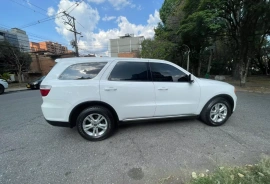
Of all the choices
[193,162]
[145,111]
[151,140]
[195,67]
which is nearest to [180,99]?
[145,111]

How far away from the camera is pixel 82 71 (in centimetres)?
316

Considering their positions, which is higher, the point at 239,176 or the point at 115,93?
the point at 115,93

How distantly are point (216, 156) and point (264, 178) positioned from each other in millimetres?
742

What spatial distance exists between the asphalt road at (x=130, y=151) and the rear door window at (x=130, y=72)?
1346mm

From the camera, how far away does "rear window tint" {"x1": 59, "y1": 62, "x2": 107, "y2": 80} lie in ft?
10.1

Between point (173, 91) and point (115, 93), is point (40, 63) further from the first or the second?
point (173, 91)

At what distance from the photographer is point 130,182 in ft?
6.91

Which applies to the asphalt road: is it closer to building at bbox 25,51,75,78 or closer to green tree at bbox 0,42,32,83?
green tree at bbox 0,42,32,83

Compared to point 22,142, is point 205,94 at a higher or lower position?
higher

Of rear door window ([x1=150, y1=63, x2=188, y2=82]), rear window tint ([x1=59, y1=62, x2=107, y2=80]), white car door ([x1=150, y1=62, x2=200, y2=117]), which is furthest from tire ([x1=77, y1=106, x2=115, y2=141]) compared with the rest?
rear door window ([x1=150, y1=63, x2=188, y2=82])

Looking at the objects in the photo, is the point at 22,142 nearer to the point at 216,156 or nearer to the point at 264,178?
the point at 216,156

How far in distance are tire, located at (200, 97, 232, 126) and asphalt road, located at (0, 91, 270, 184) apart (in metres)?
0.17

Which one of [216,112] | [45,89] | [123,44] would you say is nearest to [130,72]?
[45,89]

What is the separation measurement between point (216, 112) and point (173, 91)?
1398 mm
